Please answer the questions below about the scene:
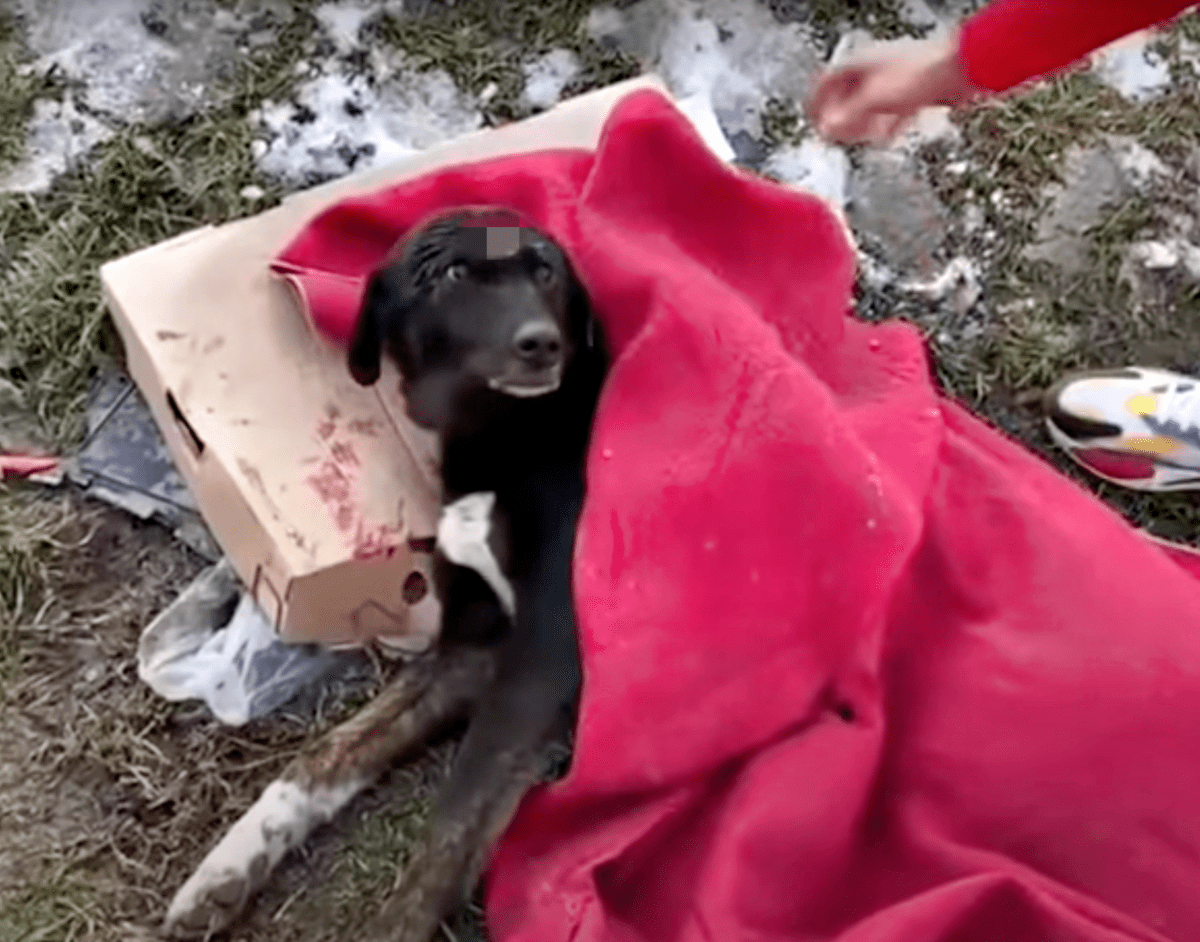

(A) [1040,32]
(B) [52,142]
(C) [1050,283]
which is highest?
(A) [1040,32]

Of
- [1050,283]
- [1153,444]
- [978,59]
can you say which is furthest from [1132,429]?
[978,59]

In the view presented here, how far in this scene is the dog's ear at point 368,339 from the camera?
8.09 ft

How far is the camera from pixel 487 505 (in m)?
2.47

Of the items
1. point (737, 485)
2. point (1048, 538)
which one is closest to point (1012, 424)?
point (1048, 538)

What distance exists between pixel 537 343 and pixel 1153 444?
1176 mm

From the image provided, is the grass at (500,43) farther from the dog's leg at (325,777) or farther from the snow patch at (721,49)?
the dog's leg at (325,777)

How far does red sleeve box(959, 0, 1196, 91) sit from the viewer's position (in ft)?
7.64

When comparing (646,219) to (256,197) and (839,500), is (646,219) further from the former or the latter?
(256,197)

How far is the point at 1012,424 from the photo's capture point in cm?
313

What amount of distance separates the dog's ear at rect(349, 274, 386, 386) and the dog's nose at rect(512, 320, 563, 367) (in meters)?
0.23

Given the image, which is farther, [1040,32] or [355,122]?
[355,122]

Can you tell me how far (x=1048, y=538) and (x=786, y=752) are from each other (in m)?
0.42

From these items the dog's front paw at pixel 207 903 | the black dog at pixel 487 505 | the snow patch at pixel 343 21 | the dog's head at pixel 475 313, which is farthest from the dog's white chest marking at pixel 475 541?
the snow patch at pixel 343 21

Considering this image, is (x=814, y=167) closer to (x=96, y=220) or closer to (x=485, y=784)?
(x=96, y=220)
